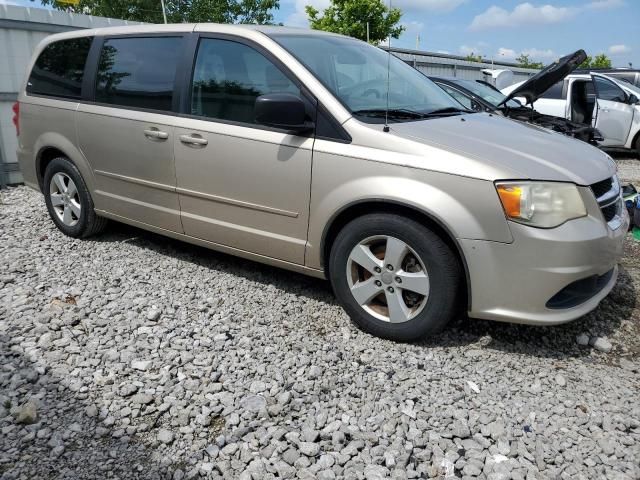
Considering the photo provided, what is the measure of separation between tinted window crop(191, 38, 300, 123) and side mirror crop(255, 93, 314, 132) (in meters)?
0.27

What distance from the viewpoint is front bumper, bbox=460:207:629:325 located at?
8.66 feet

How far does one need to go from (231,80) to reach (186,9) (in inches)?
1464

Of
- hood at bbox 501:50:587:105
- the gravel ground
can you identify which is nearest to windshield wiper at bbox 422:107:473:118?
the gravel ground

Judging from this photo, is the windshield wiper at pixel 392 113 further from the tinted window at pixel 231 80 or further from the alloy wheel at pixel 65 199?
the alloy wheel at pixel 65 199

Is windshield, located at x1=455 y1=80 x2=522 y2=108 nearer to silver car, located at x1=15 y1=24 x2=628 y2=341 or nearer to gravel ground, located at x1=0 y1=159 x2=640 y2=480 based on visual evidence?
silver car, located at x1=15 y1=24 x2=628 y2=341

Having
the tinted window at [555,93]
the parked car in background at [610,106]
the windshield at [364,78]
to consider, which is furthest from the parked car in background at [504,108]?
the windshield at [364,78]

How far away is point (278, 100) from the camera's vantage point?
298 centimetres

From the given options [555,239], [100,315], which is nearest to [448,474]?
[555,239]

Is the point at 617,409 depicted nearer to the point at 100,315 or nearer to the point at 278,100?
the point at 278,100

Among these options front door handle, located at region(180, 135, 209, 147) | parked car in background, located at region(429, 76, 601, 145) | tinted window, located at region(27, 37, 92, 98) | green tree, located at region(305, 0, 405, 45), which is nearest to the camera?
front door handle, located at region(180, 135, 209, 147)

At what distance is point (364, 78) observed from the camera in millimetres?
3611

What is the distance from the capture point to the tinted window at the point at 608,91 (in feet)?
33.5

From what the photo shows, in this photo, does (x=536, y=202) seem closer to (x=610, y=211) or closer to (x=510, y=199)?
(x=510, y=199)

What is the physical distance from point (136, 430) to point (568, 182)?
242 cm
